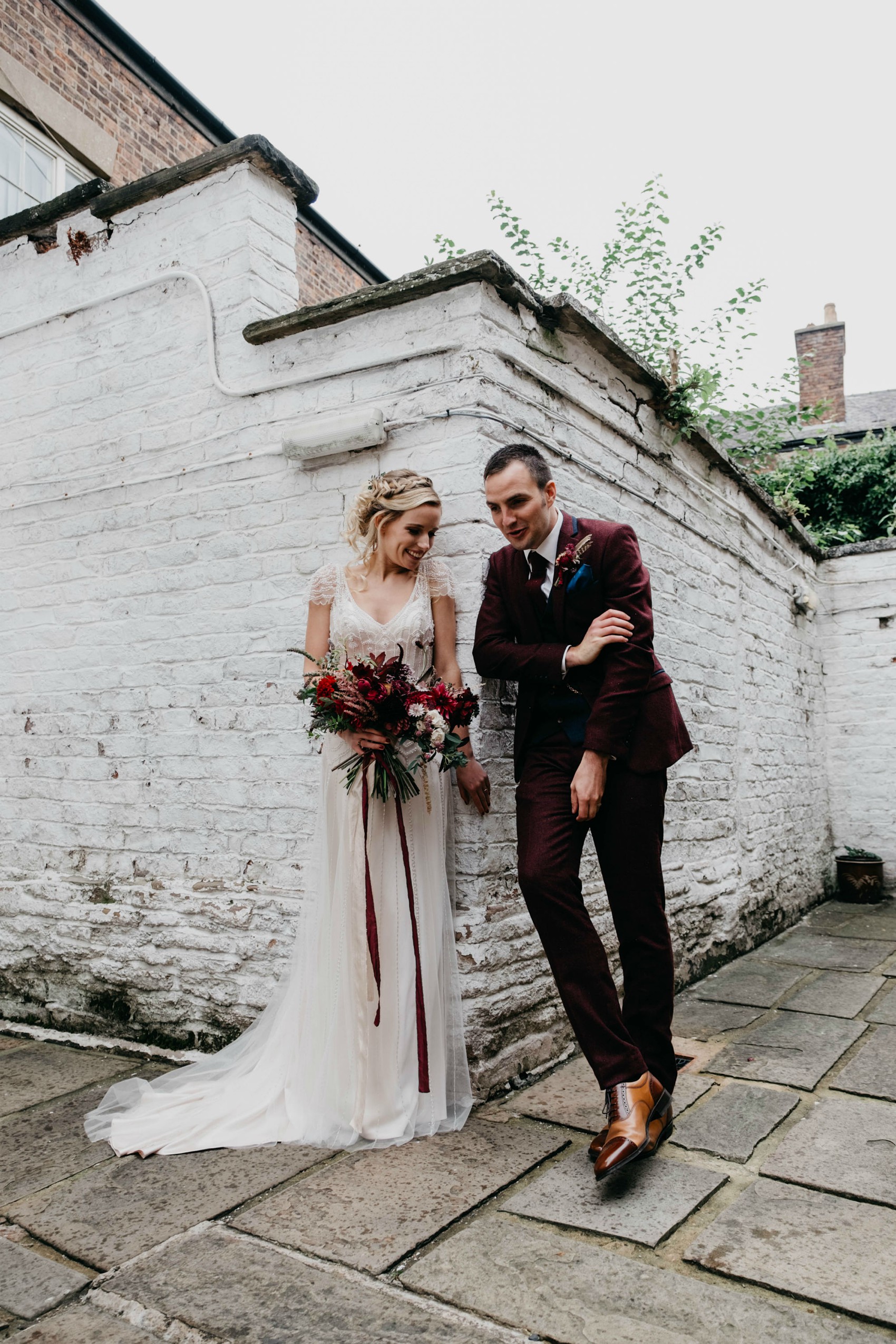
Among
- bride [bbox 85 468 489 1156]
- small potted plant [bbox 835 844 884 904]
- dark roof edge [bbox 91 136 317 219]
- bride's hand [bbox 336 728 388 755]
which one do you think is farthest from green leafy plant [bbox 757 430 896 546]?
bride's hand [bbox 336 728 388 755]

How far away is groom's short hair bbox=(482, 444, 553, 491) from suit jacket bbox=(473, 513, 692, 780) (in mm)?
140

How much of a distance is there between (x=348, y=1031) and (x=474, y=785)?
0.81 metres

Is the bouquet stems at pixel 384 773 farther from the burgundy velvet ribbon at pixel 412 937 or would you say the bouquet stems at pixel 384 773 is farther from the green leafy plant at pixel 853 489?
the green leafy plant at pixel 853 489

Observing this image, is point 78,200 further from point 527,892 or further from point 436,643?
point 527,892

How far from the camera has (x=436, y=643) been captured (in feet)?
9.94

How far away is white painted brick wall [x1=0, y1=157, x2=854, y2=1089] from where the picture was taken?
10.4 ft

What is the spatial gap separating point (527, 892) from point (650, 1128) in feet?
2.18

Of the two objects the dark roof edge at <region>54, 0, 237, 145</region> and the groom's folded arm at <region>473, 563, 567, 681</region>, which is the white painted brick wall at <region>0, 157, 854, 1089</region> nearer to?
the groom's folded arm at <region>473, 563, 567, 681</region>

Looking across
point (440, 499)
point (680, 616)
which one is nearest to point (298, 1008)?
point (440, 499)

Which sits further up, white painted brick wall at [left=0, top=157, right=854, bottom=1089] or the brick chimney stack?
the brick chimney stack

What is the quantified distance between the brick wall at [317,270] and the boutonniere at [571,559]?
6.90 m

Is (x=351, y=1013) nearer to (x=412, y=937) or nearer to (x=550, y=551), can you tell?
(x=412, y=937)

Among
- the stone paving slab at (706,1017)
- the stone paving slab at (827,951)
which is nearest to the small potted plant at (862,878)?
the stone paving slab at (827,951)

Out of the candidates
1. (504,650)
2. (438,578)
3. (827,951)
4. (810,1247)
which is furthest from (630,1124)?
(827,951)
